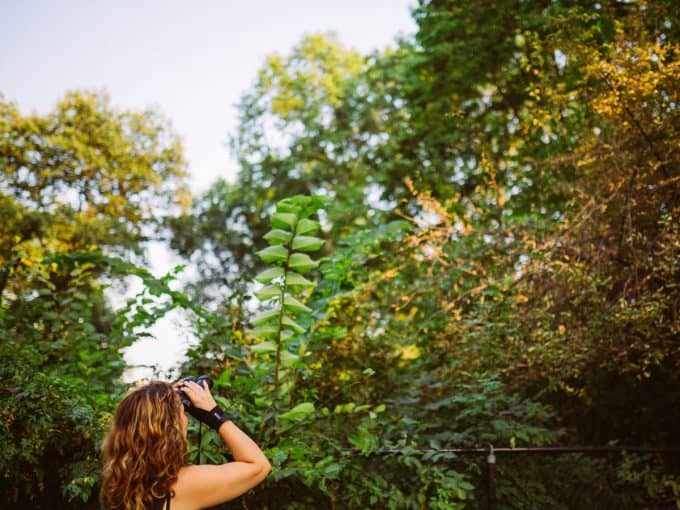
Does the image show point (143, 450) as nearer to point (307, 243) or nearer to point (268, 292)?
point (268, 292)

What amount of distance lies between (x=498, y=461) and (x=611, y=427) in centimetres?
A: 309

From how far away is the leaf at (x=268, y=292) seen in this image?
11.6 feet

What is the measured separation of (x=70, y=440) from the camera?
3221 mm

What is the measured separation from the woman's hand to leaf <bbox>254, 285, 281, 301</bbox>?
3.70 feet

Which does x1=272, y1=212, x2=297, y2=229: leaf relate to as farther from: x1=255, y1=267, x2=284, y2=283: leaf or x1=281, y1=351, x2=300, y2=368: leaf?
x1=281, y1=351, x2=300, y2=368: leaf

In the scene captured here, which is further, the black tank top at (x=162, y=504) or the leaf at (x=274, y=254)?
the leaf at (x=274, y=254)

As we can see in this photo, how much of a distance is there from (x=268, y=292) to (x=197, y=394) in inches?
47.0

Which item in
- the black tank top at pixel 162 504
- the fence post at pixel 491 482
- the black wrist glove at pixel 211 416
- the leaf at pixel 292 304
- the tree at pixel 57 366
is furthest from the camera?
the fence post at pixel 491 482

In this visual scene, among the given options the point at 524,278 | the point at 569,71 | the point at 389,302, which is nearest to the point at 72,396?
the point at 524,278

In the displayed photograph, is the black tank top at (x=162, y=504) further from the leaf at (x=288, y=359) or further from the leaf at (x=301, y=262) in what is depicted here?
the leaf at (x=301, y=262)

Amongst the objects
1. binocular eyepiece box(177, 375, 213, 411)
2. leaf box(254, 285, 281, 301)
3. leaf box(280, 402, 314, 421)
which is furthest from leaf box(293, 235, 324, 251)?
binocular eyepiece box(177, 375, 213, 411)

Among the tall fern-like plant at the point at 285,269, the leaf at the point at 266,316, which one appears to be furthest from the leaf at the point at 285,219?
the leaf at the point at 266,316

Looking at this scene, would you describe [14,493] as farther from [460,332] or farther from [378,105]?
[378,105]

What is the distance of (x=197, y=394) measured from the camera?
7.89 ft
